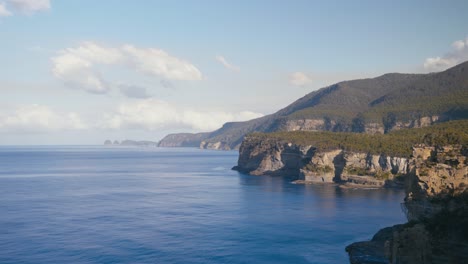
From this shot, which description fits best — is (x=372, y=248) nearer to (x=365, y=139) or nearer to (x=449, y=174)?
(x=449, y=174)

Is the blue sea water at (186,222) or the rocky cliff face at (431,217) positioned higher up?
the rocky cliff face at (431,217)

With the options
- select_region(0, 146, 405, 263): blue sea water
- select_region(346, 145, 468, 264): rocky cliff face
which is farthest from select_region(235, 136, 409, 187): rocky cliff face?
select_region(346, 145, 468, 264): rocky cliff face

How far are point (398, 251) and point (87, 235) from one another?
54290 mm

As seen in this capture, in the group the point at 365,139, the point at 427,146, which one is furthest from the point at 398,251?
the point at 365,139

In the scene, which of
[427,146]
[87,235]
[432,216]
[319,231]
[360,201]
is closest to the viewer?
[432,216]

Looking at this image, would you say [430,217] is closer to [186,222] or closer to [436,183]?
[436,183]

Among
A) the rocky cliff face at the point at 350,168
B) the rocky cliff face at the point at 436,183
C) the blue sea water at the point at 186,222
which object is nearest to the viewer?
the rocky cliff face at the point at 436,183

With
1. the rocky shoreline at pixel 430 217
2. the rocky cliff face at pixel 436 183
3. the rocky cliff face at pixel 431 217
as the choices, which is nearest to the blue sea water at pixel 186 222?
the rocky shoreline at pixel 430 217

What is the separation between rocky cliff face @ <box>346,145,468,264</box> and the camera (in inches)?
1937

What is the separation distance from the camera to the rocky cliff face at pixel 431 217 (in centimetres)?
4919

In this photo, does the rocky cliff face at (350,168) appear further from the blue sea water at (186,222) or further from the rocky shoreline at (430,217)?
the rocky shoreline at (430,217)

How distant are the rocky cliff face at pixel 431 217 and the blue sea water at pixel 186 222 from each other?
12.8 meters

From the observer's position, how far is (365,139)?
594 feet

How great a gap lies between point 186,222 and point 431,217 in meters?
49.9
